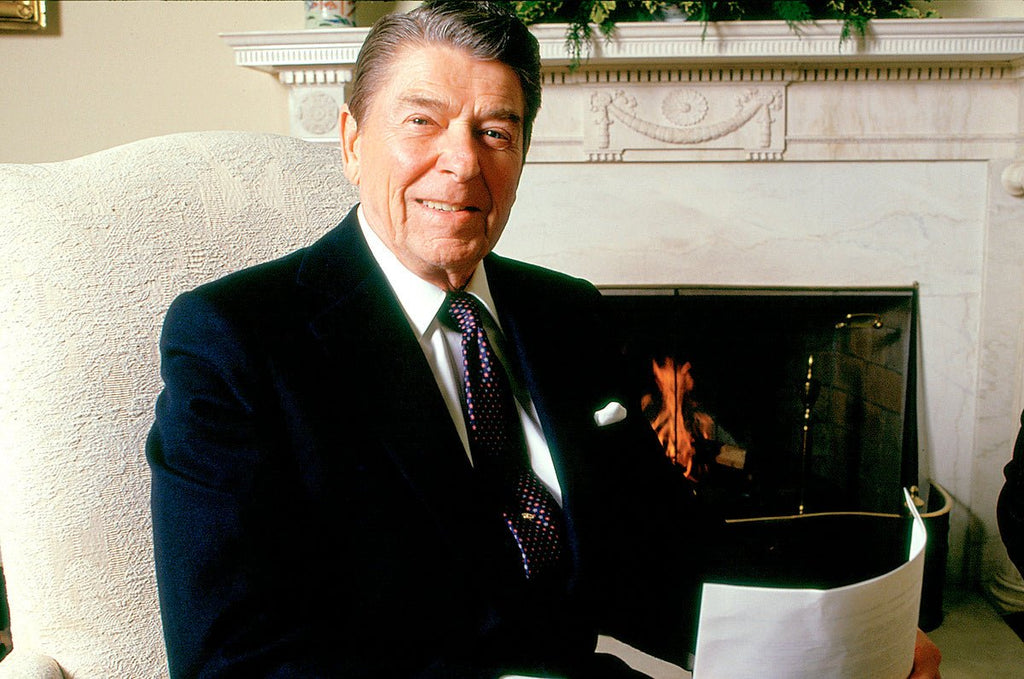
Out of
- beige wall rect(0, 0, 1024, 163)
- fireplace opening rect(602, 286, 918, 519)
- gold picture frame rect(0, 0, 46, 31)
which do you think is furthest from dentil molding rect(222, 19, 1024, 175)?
gold picture frame rect(0, 0, 46, 31)

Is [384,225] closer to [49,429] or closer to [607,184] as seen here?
[49,429]

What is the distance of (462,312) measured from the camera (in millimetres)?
978

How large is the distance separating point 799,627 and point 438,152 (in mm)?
624

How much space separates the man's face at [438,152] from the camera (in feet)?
2.99

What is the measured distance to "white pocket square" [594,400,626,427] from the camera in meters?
1.08

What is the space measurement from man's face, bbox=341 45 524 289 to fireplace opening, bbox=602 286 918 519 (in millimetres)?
1399

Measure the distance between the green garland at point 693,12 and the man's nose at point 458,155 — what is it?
120 cm

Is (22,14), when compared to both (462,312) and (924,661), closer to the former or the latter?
(462,312)

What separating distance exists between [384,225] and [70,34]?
181 centimetres

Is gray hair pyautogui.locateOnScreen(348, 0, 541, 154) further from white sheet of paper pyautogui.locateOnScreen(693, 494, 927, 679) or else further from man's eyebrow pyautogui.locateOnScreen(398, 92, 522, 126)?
white sheet of paper pyautogui.locateOnScreen(693, 494, 927, 679)

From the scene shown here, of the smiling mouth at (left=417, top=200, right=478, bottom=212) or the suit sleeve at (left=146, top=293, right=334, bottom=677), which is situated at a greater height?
the smiling mouth at (left=417, top=200, right=478, bottom=212)

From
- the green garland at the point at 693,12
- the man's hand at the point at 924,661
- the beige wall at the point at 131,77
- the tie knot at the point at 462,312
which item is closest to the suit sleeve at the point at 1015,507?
the green garland at the point at 693,12

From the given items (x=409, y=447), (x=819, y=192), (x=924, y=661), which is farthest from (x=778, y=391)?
(x=409, y=447)

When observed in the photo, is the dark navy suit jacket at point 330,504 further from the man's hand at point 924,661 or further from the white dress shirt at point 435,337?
the man's hand at point 924,661
